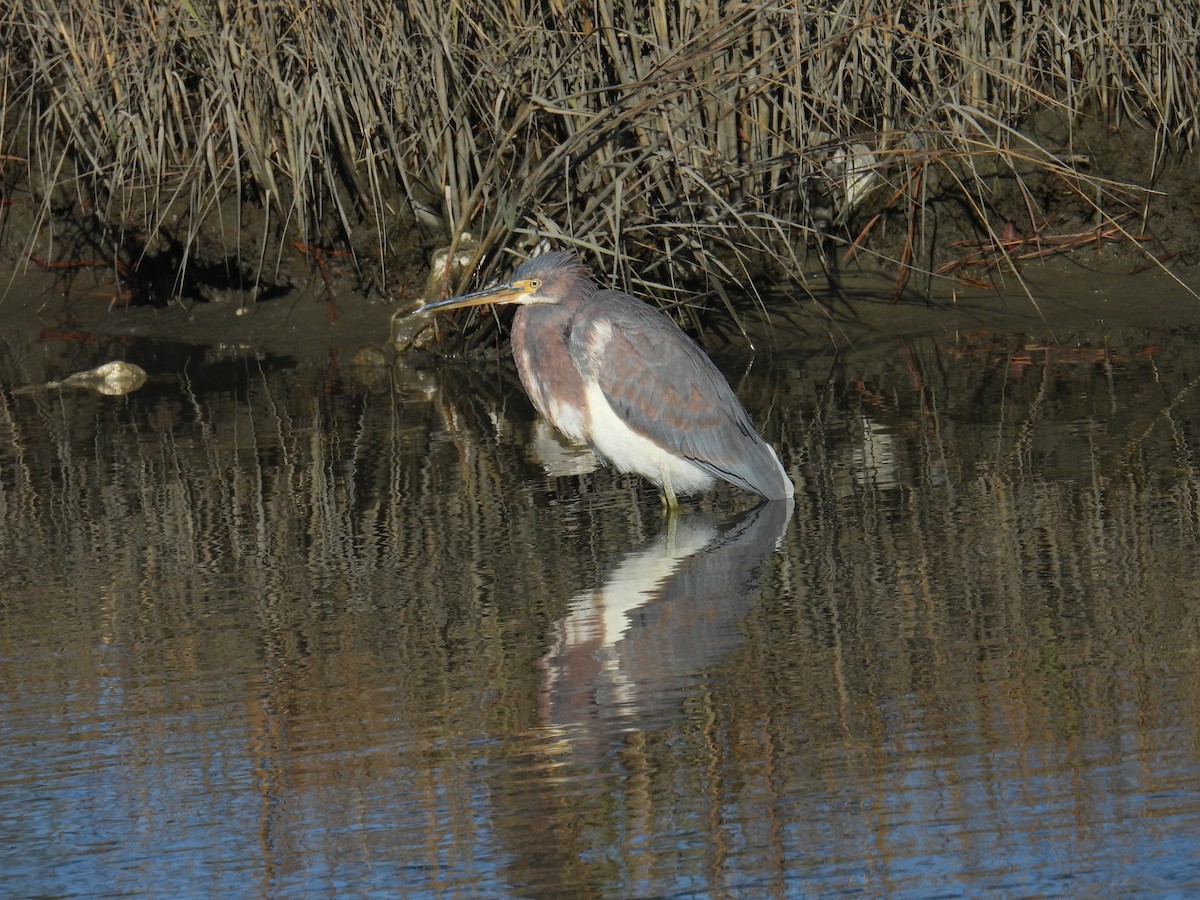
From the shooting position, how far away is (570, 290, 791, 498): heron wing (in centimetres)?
616

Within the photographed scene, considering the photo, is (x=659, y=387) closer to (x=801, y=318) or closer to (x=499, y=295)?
(x=499, y=295)

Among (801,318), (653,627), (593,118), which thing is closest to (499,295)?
(593,118)

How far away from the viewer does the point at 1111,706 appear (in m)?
3.73

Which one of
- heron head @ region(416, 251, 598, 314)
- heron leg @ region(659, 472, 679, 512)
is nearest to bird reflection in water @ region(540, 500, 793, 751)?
heron leg @ region(659, 472, 679, 512)

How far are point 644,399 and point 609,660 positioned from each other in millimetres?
1987

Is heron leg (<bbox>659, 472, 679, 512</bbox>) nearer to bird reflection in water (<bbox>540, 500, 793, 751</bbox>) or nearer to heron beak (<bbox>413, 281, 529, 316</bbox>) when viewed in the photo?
bird reflection in water (<bbox>540, 500, 793, 751</bbox>)

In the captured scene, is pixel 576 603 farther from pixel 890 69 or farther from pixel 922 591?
pixel 890 69

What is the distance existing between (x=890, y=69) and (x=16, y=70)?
5.06m

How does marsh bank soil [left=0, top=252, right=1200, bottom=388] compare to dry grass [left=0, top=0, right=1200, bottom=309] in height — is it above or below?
below

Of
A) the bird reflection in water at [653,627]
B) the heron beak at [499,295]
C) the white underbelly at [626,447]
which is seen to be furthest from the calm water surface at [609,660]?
the heron beak at [499,295]

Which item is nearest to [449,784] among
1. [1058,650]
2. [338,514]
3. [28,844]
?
[28,844]

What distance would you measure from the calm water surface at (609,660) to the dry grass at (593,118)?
Answer: 169 cm

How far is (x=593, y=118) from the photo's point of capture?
8531 millimetres

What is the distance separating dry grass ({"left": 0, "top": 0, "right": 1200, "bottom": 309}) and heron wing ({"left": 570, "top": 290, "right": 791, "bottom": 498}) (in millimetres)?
2269
